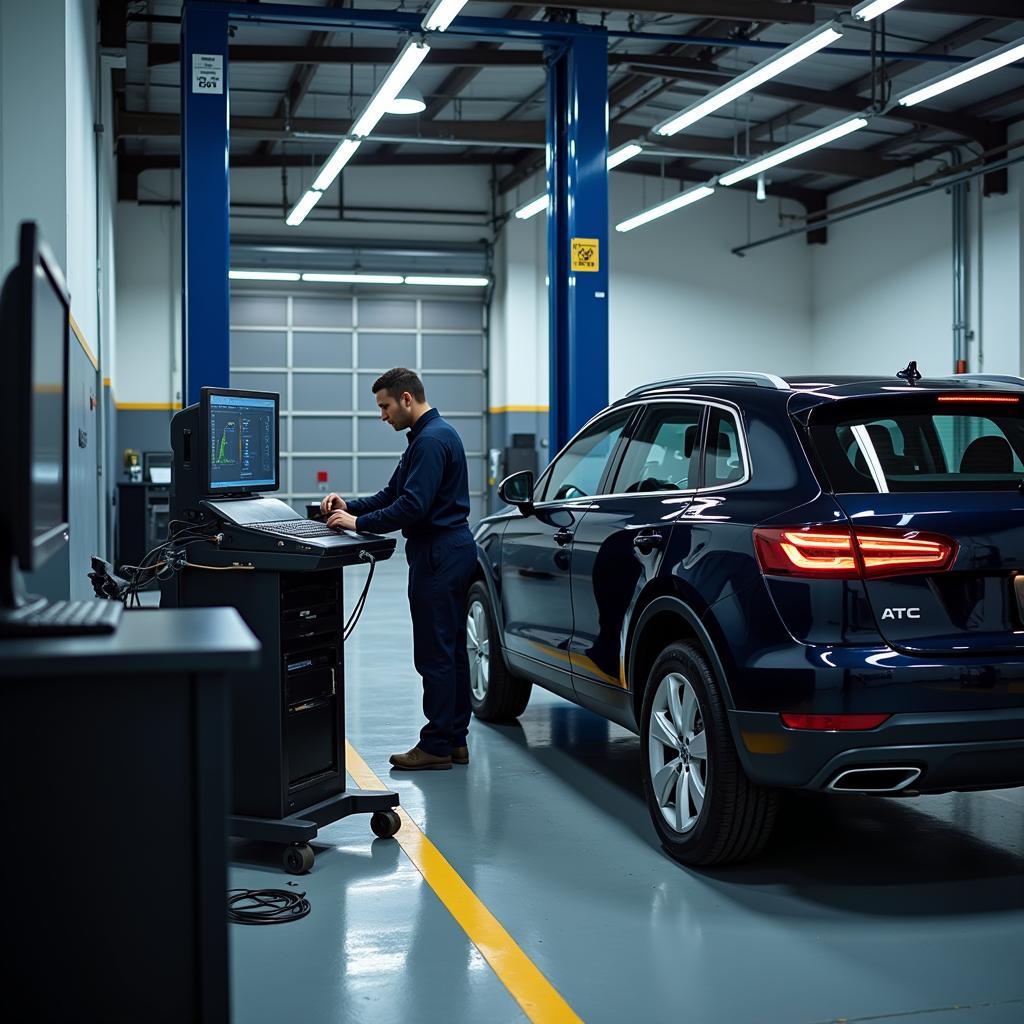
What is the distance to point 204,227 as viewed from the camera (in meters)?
8.09

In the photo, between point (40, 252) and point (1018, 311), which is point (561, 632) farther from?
point (1018, 311)

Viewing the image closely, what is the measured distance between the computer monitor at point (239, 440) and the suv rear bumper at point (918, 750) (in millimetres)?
1981

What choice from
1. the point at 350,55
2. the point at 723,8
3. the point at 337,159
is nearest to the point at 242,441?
the point at 723,8

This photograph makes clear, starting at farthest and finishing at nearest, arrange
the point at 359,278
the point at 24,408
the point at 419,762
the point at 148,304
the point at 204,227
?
the point at 359,278 → the point at 148,304 → the point at 204,227 → the point at 419,762 → the point at 24,408

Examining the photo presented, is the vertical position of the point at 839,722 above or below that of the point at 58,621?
below

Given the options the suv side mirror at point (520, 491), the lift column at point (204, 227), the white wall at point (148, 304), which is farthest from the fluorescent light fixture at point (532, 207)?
the suv side mirror at point (520, 491)

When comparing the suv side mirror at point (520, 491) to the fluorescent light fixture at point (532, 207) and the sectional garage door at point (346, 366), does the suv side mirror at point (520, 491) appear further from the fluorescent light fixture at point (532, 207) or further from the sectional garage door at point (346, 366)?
the sectional garage door at point (346, 366)

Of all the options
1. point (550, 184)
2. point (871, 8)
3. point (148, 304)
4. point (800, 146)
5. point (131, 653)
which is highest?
point (800, 146)

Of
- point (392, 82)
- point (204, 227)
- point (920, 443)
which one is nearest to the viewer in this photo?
point (920, 443)

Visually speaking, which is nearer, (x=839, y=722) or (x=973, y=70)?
(x=839, y=722)

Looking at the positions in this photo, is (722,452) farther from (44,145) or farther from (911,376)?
(44,145)

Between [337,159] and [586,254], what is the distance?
5349 mm

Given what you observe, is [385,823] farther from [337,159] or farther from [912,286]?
[912,286]

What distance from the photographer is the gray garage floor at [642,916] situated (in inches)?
116
